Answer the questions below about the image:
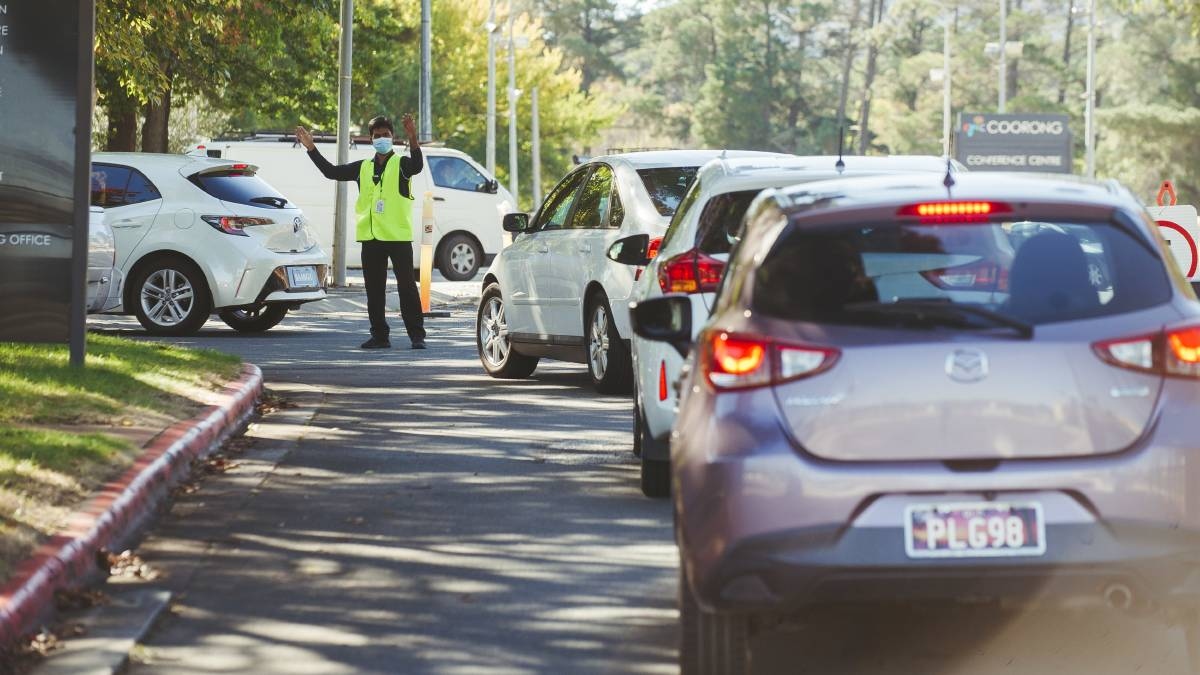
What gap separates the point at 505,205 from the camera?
3272cm

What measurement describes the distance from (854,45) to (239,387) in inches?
4470

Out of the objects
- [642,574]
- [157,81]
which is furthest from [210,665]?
[157,81]


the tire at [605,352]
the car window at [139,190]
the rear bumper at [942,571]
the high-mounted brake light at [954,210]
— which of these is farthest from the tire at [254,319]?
the rear bumper at [942,571]

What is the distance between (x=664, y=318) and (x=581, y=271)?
24.4 ft

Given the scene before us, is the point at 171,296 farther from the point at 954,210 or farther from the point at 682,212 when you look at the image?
the point at 954,210

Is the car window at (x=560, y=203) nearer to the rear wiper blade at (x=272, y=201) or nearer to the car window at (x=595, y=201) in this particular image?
the car window at (x=595, y=201)

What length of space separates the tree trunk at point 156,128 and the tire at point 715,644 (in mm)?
27942

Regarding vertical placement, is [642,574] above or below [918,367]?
below

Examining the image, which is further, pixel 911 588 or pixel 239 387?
pixel 239 387

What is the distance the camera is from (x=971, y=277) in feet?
22.4

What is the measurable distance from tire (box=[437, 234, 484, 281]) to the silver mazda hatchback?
2734 cm

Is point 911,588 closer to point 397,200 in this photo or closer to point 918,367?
point 918,367

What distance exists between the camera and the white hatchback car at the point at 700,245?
9.48 metres

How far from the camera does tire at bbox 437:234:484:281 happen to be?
3306 cm
